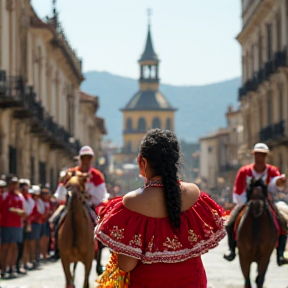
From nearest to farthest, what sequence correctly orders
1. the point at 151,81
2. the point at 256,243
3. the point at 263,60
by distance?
1. the point at 256,243
2. the point at 263,60
3. the point at 151,81

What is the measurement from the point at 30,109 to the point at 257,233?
2150 centimetres

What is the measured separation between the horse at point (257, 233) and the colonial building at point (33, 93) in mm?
15394

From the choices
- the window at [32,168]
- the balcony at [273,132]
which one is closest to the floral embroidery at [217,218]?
the window at [32,168]

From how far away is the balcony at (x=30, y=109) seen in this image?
30.9m

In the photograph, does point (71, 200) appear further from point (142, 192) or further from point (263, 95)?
point (263, 95)

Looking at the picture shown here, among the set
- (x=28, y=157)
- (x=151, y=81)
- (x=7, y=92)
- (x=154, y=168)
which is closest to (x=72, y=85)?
(x=28, y=157)

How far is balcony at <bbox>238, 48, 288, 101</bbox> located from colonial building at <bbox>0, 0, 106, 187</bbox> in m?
10.1

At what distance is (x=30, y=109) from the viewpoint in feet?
117

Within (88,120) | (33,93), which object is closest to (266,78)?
(33,93)

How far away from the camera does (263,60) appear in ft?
180

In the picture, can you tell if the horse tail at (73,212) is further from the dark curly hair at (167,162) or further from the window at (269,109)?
the window at (269,109)

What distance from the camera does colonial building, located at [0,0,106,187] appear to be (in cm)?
3312

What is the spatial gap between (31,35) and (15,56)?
22.7ft

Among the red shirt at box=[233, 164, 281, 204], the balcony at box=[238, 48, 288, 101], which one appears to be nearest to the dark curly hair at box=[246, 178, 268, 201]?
the red shirt at box=[233, 164, 281, 204]
